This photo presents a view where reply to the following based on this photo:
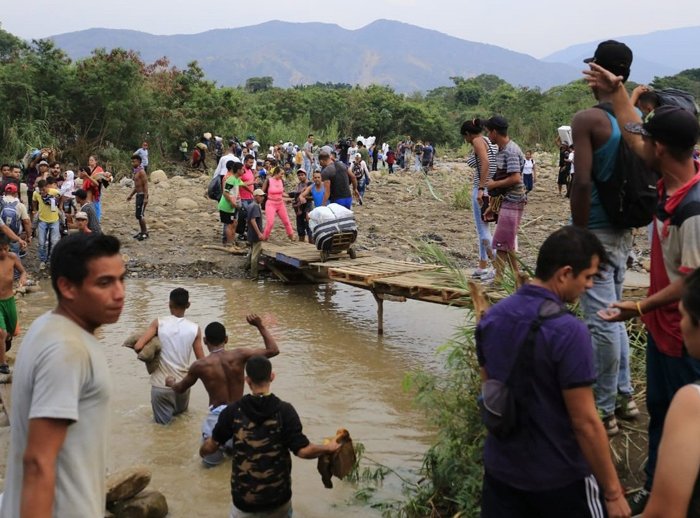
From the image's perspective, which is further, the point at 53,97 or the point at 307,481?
the point at 53,97

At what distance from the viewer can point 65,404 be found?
7.39 ft

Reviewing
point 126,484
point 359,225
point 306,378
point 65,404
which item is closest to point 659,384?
point 65,404

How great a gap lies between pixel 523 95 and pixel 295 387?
36556 millimetres

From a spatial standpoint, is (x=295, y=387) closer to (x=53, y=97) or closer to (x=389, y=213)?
(x=389, y=213)

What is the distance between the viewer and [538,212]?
61.8 feet

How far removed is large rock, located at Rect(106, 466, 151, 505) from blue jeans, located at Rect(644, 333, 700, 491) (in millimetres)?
3074

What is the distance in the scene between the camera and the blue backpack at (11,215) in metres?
11.3

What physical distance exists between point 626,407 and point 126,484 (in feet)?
10.1

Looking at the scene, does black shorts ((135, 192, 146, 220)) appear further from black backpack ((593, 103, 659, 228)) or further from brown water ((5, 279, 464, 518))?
black backpack ((593, 103, 659, 228))

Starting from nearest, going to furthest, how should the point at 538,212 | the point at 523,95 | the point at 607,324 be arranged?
1. the point at 607,324
2. the point at 538,212
3. the point at 523,95

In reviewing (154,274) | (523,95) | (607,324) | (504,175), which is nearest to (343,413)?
(504,175)

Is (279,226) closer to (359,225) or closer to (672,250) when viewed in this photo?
(359,225)

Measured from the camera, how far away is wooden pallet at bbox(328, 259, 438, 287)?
360 inches

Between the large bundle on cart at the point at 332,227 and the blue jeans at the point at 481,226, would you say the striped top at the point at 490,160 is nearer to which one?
the blue jeans at the point at 481,226
